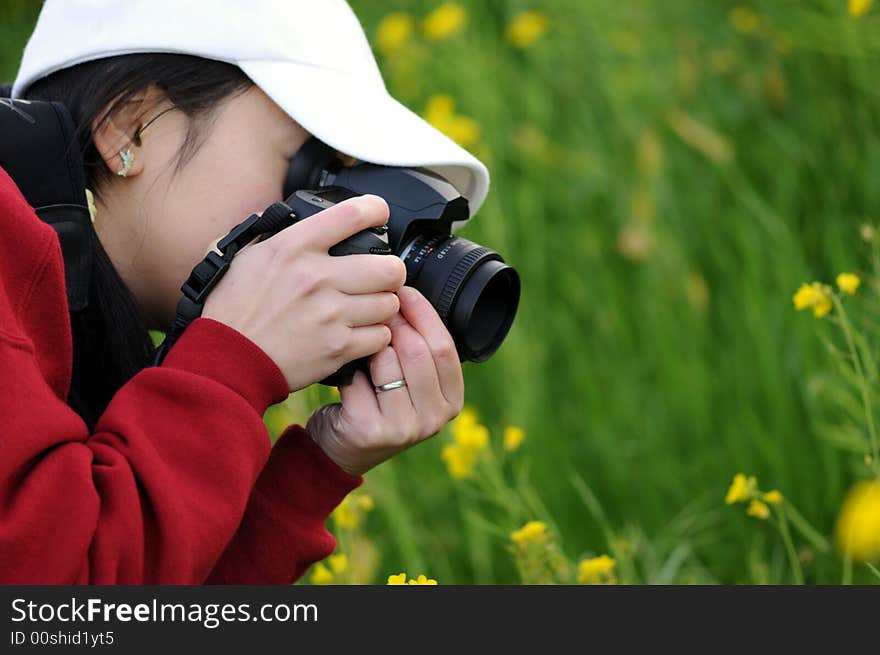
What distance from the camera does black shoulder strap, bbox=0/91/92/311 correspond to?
98 centimetres

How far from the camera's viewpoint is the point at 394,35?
216 centimetres

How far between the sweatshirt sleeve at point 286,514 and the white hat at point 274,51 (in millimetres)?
293

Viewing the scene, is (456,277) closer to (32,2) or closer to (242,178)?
(242,178)

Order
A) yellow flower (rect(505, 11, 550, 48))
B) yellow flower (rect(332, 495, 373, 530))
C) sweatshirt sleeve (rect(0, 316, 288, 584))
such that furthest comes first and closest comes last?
1. yellow flower (rect(505, 11, 550, 48))
2. yellow flower (rect(332, 495, 373, 530))
3. sweatshirt sleeve (rect(0, 316, 288, 584))

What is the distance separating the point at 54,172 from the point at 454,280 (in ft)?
1.19

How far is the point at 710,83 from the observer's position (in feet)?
6.62

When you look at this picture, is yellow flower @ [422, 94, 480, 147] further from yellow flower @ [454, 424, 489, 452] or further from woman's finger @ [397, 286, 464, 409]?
woman's finger @ [397, 286, 464, 409]

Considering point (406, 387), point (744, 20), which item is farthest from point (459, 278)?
point (744, 20)

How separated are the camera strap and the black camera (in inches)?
0.9

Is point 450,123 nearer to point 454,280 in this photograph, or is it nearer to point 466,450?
point 466,450

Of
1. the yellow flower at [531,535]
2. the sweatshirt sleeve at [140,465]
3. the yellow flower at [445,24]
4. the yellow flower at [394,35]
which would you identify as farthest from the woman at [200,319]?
the yellow flower at [394,35]

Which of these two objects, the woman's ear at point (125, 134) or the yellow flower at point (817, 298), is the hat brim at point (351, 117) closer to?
the woman's ear at point (125, 134)

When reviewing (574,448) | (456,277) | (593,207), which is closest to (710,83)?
(593,207)

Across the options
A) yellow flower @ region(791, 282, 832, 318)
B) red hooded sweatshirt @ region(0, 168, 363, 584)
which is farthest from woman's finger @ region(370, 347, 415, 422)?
yellow flower @ region(791, 282, 832, 318)
